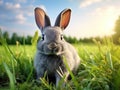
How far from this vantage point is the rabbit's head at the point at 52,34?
12.1ft

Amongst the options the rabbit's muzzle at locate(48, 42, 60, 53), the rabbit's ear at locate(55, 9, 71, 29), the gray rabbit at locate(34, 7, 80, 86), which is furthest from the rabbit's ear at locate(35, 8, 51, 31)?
the rabbit's muzzle at locate(48, 42, 60, 53)

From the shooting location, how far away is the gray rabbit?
12.2 feet

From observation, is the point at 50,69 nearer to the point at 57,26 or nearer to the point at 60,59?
the point at 60,59

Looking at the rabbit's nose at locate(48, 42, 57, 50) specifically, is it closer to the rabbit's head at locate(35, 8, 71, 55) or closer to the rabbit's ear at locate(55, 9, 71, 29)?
the rabbit's head at locate(35, 8, 71, 55)

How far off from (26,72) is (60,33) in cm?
80

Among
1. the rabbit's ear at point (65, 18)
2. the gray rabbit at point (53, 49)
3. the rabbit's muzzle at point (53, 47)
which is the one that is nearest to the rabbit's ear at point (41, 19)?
the gray rabbit at point (53, 49)

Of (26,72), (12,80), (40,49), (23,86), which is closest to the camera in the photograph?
(12,80)

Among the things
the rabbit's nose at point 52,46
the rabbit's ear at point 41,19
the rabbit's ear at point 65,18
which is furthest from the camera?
the rabbit's ear at point 65,18

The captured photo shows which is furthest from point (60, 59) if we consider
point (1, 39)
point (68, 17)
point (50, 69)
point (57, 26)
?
point (1, 39)

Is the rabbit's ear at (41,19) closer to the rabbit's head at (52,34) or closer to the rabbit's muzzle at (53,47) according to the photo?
the rabbit's head at (52,34)

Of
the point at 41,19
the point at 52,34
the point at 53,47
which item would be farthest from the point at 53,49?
the point at 41,19

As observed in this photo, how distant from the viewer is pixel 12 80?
104 inches

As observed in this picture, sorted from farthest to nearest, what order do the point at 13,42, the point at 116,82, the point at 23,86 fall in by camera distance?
the point at 13,42 < the point at 23,86 < the point at 116,82

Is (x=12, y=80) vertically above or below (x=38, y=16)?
below
